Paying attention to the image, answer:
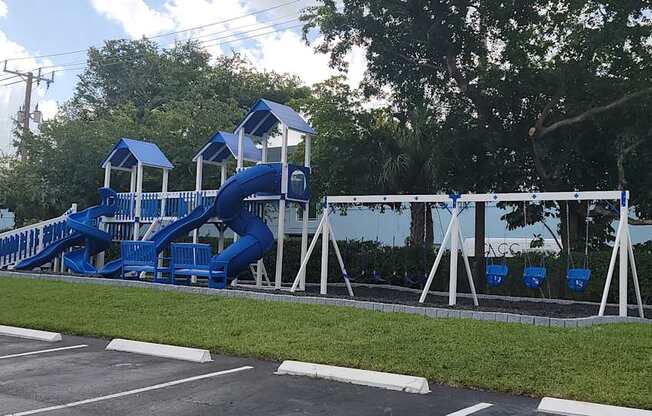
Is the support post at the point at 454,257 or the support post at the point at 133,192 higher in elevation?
the support post at the point at 133,192

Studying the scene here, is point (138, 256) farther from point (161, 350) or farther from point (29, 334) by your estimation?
point (161, 350)

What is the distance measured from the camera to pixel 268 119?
1814cm

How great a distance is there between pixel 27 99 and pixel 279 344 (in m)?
33.0

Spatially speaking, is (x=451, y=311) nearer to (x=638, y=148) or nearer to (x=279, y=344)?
(x=279, y=344)

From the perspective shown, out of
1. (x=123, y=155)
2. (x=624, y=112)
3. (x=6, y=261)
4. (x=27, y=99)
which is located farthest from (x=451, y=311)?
(x=27, y=99)

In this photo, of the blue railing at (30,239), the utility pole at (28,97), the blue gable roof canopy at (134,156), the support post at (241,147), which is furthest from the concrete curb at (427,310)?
the utility pole at (28,97)

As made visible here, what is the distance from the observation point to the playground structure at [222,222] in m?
14.1

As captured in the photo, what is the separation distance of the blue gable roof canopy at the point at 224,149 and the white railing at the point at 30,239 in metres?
5.21

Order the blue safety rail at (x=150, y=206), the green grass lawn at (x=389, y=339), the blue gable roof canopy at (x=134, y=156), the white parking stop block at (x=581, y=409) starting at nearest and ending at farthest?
the white parking stop block at (x=581, y=409) → the green grass lawn at (x=389, y=339) → the blue safety rail at (x=150, y=206) → the blue gable roof canopy at (x=134, y=156)

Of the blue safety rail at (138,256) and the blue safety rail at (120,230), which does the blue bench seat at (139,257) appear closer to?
the blue safety rail at (138,256)

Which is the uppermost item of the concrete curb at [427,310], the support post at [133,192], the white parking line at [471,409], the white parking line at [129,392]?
the support post at [133,192]

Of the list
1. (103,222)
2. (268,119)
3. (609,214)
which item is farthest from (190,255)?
(609,214)

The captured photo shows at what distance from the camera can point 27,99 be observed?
120 ft

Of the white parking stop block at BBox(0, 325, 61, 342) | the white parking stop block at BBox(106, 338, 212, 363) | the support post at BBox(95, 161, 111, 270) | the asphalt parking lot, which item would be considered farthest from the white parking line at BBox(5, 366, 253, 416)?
the support post at BBox(95, 161, 111, 270)
